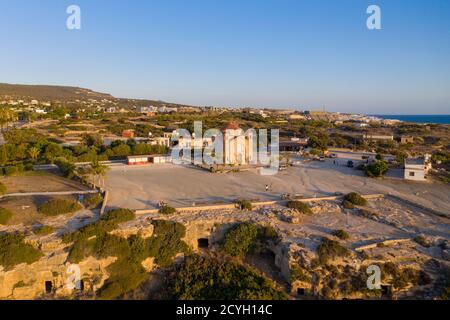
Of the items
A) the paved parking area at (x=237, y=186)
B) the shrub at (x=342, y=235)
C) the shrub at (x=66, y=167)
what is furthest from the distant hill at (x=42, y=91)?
the shrub at (x=342, y=235)

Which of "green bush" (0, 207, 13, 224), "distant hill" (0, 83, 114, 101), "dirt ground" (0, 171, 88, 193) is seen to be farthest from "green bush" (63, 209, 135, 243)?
"distant hill" (0, 83, 114, 101)

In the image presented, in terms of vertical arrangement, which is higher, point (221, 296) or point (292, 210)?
point (292, 210)

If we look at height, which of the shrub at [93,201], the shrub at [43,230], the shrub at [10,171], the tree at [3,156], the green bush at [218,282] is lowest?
the green bush at [218,282]

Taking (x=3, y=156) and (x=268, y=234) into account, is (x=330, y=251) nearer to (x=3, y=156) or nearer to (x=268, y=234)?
(x=268, y=234)

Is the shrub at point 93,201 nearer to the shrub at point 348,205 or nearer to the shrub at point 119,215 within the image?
the shrub at point 119,215

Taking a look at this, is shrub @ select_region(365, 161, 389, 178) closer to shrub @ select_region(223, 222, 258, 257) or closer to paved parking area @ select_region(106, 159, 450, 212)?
paved parking area @ select_region(106, 159, 450, 212)
